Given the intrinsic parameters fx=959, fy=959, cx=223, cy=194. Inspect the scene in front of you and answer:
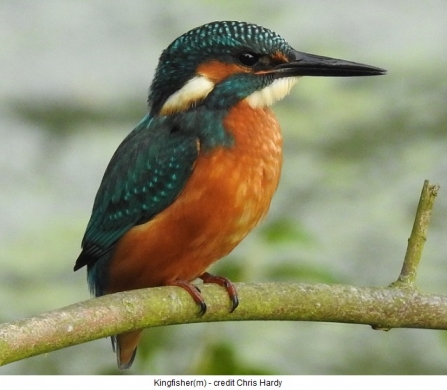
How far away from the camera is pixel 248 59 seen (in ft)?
7.55

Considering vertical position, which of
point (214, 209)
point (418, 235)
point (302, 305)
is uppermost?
point (214, 209)

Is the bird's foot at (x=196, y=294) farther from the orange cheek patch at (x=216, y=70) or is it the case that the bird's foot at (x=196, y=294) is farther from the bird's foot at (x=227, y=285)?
the orange cheek patch at (x=216, y=70)

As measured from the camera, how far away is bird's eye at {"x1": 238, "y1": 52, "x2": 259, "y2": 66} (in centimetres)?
229

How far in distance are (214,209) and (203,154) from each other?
134 millimetres

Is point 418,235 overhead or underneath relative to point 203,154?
underneath

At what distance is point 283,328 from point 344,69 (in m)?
0.85

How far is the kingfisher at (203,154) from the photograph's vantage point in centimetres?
225

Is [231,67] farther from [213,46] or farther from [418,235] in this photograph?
[418,235]

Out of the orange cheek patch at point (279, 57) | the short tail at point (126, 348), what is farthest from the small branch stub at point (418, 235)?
the short tail at point (126, 348)

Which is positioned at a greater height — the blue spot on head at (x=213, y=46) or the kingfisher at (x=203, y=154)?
the blue spot on head at (x=213, y=46)

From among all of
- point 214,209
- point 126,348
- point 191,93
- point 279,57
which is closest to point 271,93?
point 279,57

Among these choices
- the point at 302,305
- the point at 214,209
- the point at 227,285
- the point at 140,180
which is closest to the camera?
the point at 302,305
